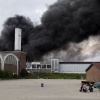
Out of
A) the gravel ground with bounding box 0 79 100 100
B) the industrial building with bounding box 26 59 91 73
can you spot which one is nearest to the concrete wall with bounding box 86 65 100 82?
the gravel ground with bounding box 0 79 100 100

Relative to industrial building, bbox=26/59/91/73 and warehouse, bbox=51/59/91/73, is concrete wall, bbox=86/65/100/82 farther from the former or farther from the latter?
warehouse, bbox=51/59/91/73

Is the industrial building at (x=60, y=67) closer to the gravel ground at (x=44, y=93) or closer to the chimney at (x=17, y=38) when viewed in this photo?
the chimney at (x=17, y=38)

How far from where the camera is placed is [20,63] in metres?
95.0

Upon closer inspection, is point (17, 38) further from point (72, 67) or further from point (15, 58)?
point (72, 67)

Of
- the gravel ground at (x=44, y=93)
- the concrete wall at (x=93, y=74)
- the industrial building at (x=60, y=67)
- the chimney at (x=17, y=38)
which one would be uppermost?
the chimney at (x=17, y=38)

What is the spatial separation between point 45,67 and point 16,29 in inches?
1995

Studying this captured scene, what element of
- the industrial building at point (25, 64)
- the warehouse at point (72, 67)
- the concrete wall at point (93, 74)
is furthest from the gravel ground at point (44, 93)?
the warehouse at point (72, 67)

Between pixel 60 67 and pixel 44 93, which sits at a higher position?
pixel 60 67

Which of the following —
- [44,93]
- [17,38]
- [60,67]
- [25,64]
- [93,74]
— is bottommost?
[44,93]

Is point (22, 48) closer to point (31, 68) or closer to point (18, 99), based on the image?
point (31, 68)

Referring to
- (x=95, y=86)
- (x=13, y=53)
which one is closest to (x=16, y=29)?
(x=13, y=53)

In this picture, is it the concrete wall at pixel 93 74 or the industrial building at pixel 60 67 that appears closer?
the concrete wall at pixel 93 74

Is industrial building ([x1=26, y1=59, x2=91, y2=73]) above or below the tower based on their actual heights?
below

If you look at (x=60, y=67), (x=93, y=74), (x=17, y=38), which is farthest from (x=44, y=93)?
(x=60, y=67)
